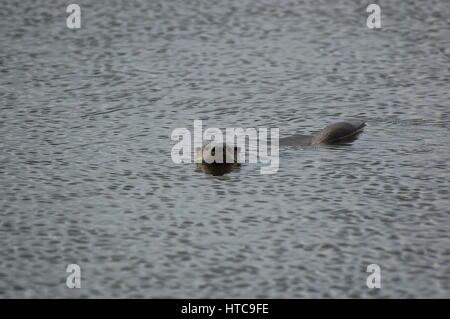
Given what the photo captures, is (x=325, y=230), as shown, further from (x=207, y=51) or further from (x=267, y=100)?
(x=207, y=51)

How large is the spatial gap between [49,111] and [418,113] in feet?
20.2

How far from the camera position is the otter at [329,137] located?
1398 centimetres

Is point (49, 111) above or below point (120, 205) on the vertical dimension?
above

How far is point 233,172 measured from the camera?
1302cm

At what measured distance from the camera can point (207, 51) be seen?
748 inches

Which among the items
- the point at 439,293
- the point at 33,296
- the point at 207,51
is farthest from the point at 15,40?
the point at 439,293
